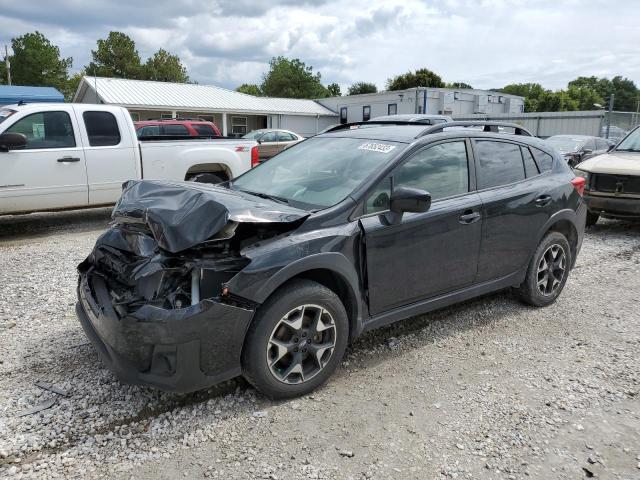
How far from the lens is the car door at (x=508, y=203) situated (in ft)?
13.6

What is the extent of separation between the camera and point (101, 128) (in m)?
7.90

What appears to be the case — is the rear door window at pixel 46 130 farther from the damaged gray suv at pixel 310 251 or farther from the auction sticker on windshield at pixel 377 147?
the auction sticker on windshield at pixel 377 147

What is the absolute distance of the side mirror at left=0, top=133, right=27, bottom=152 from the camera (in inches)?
273

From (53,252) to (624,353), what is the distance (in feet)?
21.6

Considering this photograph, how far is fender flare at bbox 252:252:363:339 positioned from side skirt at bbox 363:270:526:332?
168mm

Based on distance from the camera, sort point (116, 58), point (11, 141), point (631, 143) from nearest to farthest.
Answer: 1. point (11, 141)
2. point (631, 143)
3. point (116, 58)

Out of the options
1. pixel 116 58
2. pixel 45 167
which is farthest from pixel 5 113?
pixel 116 58

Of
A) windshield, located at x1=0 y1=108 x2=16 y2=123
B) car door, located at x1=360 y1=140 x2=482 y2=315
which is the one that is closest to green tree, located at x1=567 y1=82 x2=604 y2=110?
windshield, located at x1=0 y1=108 x2=16 y2=123

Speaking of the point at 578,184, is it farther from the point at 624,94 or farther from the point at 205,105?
the point at 624,94

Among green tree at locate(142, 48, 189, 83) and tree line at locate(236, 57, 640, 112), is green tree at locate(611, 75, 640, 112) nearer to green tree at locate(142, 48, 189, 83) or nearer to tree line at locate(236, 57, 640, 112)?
tree line at locate(236, 57, 640, 112)

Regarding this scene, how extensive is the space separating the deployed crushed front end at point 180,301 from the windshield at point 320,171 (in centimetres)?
56

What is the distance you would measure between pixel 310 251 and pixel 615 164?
7393mm

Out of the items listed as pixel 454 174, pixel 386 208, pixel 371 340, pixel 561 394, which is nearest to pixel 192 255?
pixel 386 208

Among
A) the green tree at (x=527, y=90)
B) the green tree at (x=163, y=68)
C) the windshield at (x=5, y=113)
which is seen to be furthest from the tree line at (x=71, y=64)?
the green tree at (x=527, y=90)
